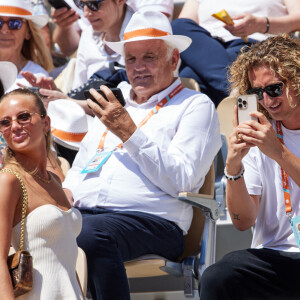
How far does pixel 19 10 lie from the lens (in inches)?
203

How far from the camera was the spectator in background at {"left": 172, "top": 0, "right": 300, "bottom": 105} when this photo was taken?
478 cm

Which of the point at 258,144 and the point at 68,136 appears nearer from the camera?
the point at 258,144

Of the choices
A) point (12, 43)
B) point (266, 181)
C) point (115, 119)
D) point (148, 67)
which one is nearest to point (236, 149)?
point (266, 181)

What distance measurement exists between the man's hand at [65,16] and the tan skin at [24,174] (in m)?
3.10

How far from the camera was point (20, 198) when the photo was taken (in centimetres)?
266

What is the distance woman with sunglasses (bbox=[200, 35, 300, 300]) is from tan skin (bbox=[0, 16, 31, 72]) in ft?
7.46

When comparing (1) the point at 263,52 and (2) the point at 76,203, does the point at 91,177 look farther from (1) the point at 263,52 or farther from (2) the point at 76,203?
(1) the point at 263,52

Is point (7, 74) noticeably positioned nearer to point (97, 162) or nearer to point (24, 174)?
point (97, 162)

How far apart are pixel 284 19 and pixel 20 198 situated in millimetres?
2766

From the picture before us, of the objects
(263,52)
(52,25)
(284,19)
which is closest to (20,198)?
(263,52)

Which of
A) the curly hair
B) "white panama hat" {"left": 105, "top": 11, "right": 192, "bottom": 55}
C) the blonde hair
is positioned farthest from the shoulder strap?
the blonde hair

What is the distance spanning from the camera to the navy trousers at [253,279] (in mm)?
2883

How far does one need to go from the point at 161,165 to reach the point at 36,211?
3.48ft

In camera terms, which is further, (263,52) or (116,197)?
(116,197)
